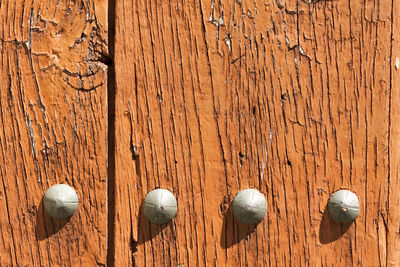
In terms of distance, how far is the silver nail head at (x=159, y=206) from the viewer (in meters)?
0.78

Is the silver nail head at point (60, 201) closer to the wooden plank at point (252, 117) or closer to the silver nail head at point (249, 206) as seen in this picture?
the wooden plank at point (252, 117)

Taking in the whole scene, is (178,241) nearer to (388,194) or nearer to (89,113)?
(89,113)

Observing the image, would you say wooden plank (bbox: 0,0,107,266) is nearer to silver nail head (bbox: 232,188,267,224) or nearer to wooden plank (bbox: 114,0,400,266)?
wooden plank (bbox: 114,0,400,266)

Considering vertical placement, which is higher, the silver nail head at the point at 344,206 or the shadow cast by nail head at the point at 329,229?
the silver nail head at the point at 344,206

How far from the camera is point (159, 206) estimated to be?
78 cm

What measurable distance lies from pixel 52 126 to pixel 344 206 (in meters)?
0.51

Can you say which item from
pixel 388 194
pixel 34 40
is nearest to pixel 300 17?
pixel 388 194

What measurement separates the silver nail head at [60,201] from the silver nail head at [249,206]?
0.27 metres

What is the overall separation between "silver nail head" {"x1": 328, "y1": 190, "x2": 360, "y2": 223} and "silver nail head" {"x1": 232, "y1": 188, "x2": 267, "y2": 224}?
0.38 ft

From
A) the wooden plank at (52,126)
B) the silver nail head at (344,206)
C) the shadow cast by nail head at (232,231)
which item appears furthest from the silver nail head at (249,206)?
the wooden plank at (52,126)

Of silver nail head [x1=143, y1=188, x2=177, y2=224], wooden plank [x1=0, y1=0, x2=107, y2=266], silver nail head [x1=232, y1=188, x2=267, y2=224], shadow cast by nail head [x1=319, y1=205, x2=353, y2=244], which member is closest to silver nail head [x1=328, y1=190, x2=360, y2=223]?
shadow cast by nail head [x1=319, y1=205, x2=353, y2=244]

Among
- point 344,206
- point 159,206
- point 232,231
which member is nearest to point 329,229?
point 344,206

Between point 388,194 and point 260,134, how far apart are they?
24 centimetres

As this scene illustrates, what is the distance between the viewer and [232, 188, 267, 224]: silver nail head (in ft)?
2.56
